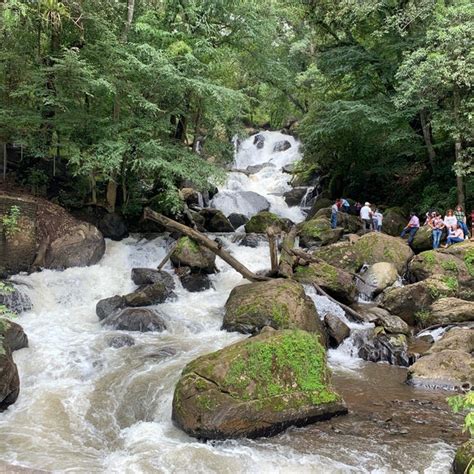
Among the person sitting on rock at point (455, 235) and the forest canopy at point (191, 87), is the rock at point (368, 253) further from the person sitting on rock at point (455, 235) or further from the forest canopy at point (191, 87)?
the forest canopy at point (191, 87)

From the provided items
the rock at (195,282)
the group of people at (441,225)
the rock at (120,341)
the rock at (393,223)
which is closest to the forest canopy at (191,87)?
the rock at (393,223)

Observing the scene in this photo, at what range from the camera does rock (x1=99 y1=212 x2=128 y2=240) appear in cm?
1720

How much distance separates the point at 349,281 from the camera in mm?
13547

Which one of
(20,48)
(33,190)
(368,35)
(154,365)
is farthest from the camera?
(368,35)

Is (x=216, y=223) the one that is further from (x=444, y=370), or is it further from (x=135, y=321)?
(x=444, y=370)

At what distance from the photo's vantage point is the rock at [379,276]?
14269 mm

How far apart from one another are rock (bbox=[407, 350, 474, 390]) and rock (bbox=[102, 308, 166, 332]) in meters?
5.89

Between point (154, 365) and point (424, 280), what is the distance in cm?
828

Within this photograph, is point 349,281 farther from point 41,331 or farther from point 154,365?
point 41,331

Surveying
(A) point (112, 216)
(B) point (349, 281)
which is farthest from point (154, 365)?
(A) point (112, 216)

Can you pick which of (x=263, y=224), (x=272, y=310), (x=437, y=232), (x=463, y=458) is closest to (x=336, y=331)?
(x=272, y=310)

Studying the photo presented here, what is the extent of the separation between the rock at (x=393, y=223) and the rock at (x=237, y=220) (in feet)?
22.3

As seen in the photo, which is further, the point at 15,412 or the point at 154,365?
the point at 154,365

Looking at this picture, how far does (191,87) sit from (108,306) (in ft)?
24.0
